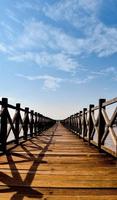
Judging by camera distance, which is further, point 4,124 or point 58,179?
point 4,124

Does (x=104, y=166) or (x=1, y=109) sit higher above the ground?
(x=1, y=109)

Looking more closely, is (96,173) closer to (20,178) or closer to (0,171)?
(20,178)

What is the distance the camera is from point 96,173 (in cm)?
467

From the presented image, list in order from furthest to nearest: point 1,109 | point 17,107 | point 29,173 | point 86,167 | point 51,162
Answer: point 17,107 → point 1,109 → point 51,162 → point 86,167 → point 29,173

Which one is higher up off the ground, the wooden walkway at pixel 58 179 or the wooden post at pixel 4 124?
the wooden post at pixel 4 124

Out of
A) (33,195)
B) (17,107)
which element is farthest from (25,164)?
(17,107)

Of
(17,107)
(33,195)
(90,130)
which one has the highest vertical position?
(17,107)

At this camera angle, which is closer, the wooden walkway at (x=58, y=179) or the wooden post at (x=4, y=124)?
the wooden walkway at (x=58, y=179)

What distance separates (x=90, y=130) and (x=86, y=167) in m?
4.14

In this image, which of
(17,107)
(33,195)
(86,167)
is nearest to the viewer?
(33,195)

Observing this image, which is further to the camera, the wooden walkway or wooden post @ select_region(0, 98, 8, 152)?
wooden post @ select_region(0, 98, 8, 152)

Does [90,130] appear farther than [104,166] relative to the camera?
Yes

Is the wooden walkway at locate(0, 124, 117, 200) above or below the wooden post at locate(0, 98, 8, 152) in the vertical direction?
below

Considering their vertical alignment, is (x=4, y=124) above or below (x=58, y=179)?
above
